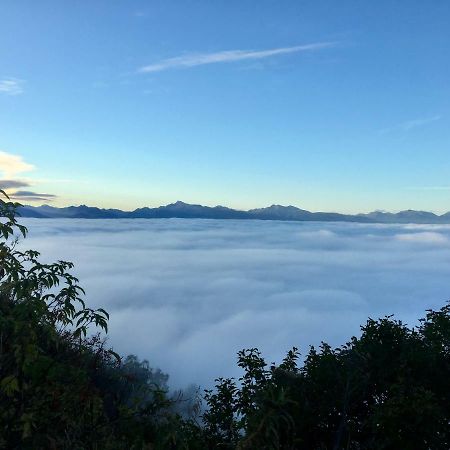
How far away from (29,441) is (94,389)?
3.95ft

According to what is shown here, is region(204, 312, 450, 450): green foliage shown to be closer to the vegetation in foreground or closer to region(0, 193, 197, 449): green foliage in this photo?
the vegetation in foreground

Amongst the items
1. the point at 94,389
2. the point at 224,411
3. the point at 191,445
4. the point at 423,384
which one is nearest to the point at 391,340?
the point at 423,384

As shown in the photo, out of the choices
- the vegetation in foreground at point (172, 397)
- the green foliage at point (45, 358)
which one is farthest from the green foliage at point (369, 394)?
the green foliage at point (45, 358)

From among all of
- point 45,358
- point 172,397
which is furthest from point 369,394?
point 45,358

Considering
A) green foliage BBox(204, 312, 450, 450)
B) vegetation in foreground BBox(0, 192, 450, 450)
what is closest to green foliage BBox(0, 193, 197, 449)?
vegetation in foreground BBox(0, 192, 450, 450)

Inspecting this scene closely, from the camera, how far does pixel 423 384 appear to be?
24.7 metres

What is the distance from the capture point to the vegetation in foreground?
5.37 m

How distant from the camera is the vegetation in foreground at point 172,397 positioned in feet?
17.6

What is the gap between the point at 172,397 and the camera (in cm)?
784

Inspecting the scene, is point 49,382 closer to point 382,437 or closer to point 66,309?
point 66,309

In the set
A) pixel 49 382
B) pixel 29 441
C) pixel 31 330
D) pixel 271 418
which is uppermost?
pixel 31 330

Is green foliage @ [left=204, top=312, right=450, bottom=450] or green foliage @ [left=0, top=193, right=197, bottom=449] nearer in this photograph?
green foliage @ [left=0, top=193, right=197, bottom=449]

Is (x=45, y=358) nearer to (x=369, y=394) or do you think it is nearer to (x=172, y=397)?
(x=172, y=397)

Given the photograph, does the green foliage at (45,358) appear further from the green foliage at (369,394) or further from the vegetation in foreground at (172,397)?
the green foliage at (369,394)
